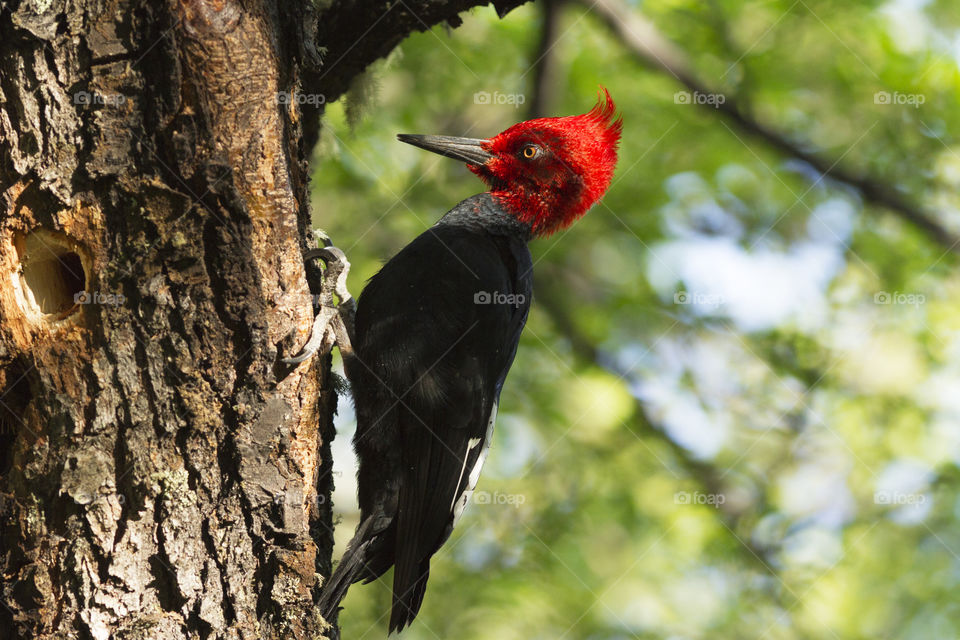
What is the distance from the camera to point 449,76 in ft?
17.6

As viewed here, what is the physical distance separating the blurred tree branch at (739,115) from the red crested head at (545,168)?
1.53m

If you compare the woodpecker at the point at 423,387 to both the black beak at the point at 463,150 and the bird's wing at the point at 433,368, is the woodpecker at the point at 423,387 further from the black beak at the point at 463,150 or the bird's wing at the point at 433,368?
the black beak at the point at 463,150

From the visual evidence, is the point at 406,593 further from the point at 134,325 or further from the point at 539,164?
the point at 539,164

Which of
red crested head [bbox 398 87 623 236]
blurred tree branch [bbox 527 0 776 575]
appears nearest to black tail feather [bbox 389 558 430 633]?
red crested head [bbox 398 87 623 236]

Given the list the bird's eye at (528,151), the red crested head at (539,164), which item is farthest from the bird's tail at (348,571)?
the bird's eye at (528,151)

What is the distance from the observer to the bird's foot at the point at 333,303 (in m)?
2.52

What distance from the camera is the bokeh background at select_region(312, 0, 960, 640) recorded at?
5203 mm

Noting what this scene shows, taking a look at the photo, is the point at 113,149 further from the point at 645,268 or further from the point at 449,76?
the point at 645,268

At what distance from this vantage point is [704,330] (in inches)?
238

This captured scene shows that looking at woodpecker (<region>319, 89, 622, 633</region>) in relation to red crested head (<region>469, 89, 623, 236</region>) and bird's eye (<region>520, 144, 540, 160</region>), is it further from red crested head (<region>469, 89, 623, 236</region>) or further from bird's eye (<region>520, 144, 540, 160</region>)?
bird's eye (<region>520, 144, 540, 160</region>)

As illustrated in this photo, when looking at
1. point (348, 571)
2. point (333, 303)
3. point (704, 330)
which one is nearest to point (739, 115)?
point (704, 330)

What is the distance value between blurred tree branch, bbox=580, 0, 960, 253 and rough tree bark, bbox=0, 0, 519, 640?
356 centimetres

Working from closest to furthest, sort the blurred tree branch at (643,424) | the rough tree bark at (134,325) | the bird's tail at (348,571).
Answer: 1. the rough tree bark at (134,325)
2. the bird's tail at (348,571)
3. the blurred tree branch at (643,424)

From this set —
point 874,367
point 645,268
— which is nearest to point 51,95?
point 645,268
